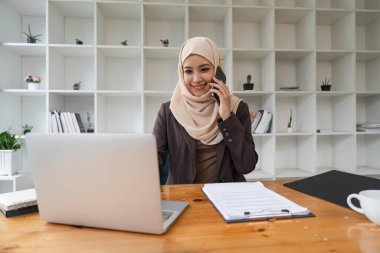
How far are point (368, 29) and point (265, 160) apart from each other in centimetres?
188

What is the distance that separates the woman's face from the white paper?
0.61 meters

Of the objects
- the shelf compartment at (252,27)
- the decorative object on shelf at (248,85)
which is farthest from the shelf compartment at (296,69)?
the decorative object on shelf at (248,85)

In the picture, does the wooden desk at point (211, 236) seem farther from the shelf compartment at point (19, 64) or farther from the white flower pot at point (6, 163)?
the shelf compartment at point (19, 64)

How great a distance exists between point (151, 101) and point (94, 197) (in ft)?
6.71

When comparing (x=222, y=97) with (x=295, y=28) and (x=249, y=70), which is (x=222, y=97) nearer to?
(x=249, y=70)

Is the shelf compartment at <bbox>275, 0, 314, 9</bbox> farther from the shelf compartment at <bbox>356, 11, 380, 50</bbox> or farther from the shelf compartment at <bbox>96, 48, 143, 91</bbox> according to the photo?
the shelf compartment at <bbox>96, 48, 143, 91</bbox>

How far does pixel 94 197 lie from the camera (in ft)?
1.71

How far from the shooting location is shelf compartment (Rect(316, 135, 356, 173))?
240cm

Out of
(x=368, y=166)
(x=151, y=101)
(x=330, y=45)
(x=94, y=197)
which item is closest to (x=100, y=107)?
(x=151, y=101)

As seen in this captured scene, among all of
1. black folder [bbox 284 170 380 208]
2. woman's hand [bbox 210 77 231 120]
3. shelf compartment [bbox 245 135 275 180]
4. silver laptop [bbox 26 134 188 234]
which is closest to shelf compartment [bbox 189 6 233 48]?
shelf compartment [bbox 245 135 275 180]

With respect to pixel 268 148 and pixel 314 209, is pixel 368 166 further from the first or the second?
pixel 314 209

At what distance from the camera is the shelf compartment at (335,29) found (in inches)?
91.8

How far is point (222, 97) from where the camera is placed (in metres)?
1.22

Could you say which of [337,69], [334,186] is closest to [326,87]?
[337,69]
